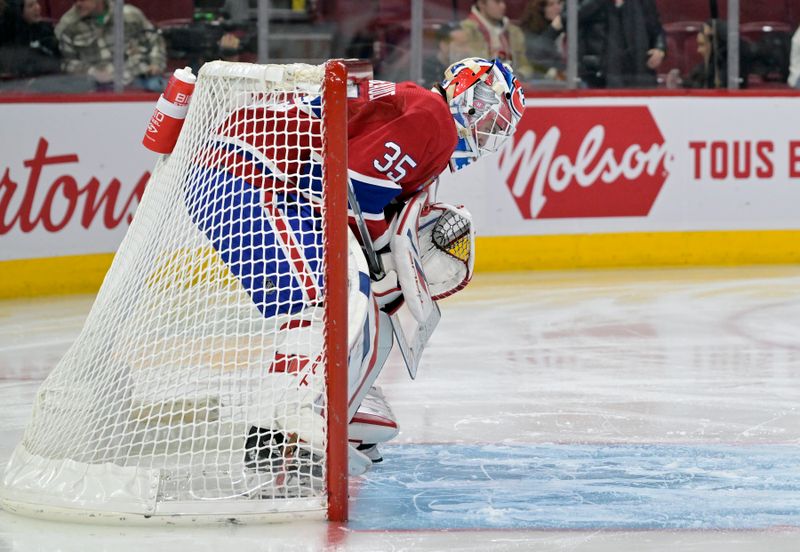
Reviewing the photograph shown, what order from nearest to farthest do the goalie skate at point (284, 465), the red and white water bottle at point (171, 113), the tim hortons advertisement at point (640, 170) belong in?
the goalie skate at point (284, 465), the red and white water bottle at point (171, 113), the tim hortons advertisement at point (640, 170)

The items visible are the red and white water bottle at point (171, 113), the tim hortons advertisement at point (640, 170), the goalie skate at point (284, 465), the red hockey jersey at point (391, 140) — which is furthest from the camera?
the tim hortons advertisement at point (640, 170)

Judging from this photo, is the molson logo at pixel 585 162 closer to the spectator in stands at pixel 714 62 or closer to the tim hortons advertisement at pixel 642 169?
the tim hortons advertisement at pixel 642 169

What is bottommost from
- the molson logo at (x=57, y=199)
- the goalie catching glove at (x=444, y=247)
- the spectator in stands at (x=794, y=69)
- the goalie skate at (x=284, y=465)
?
the goalie skate at (x=284, y=465)

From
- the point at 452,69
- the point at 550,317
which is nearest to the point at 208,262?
the point at 452,69

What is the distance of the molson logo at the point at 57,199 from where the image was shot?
6848mm

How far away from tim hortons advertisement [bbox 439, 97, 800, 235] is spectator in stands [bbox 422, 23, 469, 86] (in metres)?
0.50

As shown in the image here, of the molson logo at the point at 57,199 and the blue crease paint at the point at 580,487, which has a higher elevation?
the molson logo at the point at 57,199

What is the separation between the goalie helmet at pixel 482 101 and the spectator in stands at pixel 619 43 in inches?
184

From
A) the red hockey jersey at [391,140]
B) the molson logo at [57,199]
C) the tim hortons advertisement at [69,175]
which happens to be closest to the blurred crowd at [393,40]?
the tim hortons advertisement at [69,175]

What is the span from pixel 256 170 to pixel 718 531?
53.0 inches

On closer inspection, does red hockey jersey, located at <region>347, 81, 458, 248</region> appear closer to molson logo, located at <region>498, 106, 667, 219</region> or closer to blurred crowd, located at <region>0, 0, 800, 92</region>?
blurred crowd, located at <region>0, 0, 800, 92</region>

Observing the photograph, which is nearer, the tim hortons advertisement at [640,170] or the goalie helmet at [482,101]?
the goalie helmet at [482,101]

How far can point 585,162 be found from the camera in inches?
325

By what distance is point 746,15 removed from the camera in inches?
337
